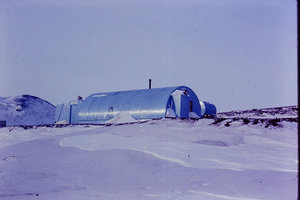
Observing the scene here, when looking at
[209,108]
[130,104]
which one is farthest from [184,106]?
[209,108]

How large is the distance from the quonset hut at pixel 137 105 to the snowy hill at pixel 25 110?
2071 centimetres

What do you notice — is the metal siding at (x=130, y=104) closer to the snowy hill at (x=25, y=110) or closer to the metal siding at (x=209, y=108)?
the metal siding at (x=209, y=108)

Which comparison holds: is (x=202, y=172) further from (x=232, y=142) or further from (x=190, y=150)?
(x=232, y=142)

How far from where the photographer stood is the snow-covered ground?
5.40 meters

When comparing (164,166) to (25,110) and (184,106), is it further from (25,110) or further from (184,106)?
(25,110)

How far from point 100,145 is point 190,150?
3.46m

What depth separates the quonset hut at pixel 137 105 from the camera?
84.7ft

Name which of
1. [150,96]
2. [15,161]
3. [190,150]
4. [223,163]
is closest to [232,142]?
[190,150]

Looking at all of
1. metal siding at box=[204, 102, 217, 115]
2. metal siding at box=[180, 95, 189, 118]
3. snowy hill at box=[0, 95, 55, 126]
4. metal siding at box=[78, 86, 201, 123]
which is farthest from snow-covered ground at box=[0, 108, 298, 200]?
snowy hill at box=[0, 95, 55, 126]

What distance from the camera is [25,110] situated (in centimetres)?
5338

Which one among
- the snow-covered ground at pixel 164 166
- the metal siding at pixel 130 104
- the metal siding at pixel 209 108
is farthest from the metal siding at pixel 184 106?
the snow-covered ground at pixel 164 166

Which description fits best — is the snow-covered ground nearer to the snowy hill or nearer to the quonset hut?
the quonset hut

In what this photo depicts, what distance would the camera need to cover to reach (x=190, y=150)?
955 cm

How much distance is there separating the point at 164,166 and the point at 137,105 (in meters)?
19.6
